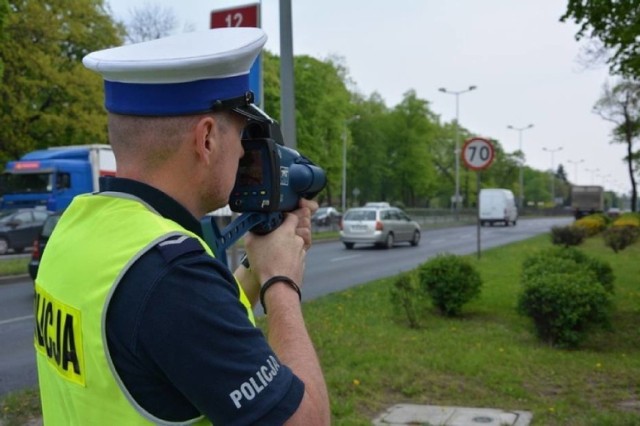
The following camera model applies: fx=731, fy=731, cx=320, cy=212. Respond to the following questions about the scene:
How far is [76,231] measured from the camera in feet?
4.86

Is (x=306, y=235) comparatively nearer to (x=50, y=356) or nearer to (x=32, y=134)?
(x=50, y=356)

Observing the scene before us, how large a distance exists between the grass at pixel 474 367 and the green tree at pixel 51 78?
Answer: 24755 millimetres

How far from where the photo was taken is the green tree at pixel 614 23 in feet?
29.9

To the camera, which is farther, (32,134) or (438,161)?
(438,161)

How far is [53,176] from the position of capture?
26.3 metres

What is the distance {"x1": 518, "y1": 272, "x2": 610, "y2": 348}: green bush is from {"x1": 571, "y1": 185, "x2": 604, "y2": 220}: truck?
55993mm

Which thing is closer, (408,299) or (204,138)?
(204,138)

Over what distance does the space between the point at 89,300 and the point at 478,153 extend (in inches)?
637

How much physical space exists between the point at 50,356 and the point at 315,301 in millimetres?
10501

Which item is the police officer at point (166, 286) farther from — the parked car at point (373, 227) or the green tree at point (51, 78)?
the green tree at point (51, 78)

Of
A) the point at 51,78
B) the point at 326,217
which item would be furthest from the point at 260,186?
the point at 326,217

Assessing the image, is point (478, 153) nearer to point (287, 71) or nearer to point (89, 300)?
point (287, 71)

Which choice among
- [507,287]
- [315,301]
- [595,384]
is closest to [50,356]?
[595,384]

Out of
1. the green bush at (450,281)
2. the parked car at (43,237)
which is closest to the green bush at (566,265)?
the green bush at (450,281)
